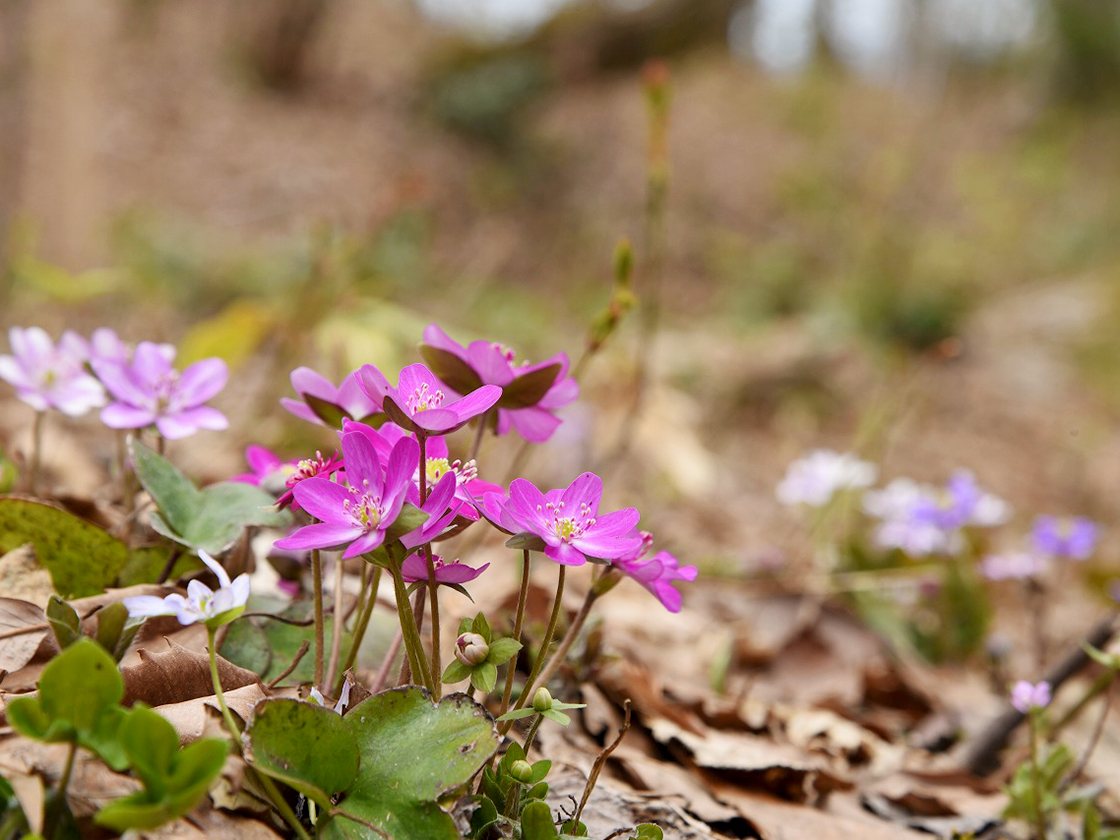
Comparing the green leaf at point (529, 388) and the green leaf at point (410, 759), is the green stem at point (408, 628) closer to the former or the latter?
the green leaf at point (410, 759)

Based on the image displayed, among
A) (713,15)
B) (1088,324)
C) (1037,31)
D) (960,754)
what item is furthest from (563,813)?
(1037,31)

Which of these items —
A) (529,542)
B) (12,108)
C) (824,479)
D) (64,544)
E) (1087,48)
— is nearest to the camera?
(529,542)

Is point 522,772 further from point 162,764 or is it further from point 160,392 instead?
point 160,392

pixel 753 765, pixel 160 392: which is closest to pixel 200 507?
pixel 160 392

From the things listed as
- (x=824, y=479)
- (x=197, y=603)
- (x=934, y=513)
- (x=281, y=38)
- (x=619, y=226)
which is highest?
(x=281, y=38)

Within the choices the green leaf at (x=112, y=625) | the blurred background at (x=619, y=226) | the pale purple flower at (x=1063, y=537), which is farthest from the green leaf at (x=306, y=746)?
the pale purple flower at (x=1063, y=537)

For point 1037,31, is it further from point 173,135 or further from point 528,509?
point 528,509
